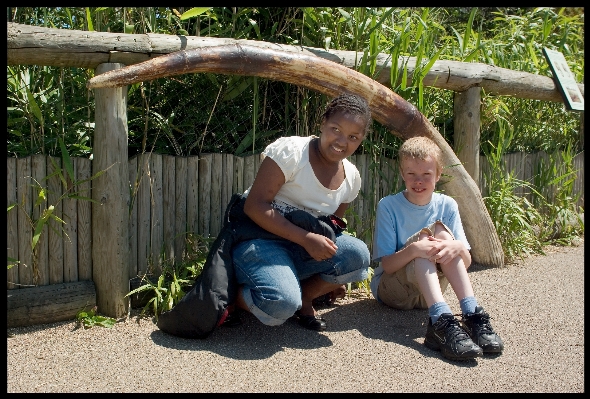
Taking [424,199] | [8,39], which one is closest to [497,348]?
[424,199]

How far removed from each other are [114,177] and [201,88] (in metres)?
1.20

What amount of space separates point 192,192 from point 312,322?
111 centimetres

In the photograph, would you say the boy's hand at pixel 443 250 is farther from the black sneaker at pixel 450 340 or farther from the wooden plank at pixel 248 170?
the wooden plank at pixel 248 170

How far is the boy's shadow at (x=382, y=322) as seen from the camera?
3.51 m

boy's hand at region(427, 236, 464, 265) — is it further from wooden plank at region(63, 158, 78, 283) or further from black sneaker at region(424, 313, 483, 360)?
wooden plank at region(63, 158, 78, 283)

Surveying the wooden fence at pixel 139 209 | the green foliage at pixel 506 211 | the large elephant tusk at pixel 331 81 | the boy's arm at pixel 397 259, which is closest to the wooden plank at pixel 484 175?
the green foliage at pixel 506 211

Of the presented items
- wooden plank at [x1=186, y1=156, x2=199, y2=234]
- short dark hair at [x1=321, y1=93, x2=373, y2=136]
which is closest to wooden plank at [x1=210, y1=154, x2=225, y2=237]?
wooden plank at [x1=186, y1=156, x2=199, y2=234]

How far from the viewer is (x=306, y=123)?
177 inches

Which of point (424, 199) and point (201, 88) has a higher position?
point (201, 88)

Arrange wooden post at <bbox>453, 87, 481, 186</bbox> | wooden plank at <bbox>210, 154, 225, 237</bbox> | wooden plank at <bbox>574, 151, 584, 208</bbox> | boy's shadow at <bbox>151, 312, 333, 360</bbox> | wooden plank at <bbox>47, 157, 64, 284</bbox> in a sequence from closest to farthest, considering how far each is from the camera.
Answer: boy's shadow at <bbox>151, 312, 333, 360</bbox>
wooden plank at <bbox>47, 157, 64, 284</bbox>
wooden plank at <bbox>210, 154, 225, 237</bbox>
wooden post at <bbox>453, 87, 481, 186</bbox>
wooden plank at <bbox>574, 151, 584, 208</bbox>

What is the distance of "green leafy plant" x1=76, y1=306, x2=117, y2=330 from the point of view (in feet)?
11.7

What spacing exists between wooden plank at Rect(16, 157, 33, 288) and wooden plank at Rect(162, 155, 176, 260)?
748mm

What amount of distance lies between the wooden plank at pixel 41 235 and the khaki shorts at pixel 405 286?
188 cm

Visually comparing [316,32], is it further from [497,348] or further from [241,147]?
[497,348]
